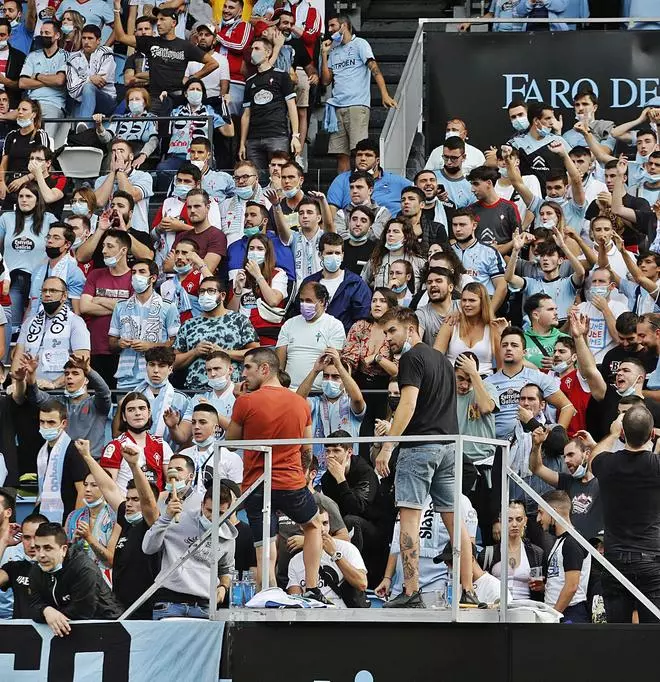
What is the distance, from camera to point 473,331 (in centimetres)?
1505

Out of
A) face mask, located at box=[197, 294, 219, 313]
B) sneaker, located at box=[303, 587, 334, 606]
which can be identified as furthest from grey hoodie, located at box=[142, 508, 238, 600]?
face mask, located at box=[197, 294, 219, 313]

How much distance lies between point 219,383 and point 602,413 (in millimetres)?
3171

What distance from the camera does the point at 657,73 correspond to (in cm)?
2103

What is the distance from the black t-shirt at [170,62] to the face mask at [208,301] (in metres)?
4.98

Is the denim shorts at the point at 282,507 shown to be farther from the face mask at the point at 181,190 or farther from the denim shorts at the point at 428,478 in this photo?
the face mask at the point at 181,190

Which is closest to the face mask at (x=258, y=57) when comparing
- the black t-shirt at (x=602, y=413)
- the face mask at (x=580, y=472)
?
the black t-shirt at (x=602, y=413)

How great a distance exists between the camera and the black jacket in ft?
39.4

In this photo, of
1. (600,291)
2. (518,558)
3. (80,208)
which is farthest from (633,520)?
(80,208)

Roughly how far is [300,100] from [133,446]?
25.4ft

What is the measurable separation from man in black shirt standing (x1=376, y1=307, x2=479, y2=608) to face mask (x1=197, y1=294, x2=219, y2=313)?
459 cm

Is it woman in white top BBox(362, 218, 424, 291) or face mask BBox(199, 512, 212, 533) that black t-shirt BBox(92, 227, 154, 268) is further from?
face mask BBox(199, 512, 212, 533)

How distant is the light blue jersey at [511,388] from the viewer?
46.8 feet

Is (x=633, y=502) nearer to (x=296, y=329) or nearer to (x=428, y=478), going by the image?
(x=428, y=478)

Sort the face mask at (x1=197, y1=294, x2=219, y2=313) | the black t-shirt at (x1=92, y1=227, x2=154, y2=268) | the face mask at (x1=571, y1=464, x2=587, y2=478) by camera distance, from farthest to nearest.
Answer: the black t-shirt at (x1=92, y1=227, x2=154, y2=268) < the face mask at (x1=197, y1=294, x2=219, y2=313) < the face mask at (x1=571, y1=464, x2=587, y2=478)
